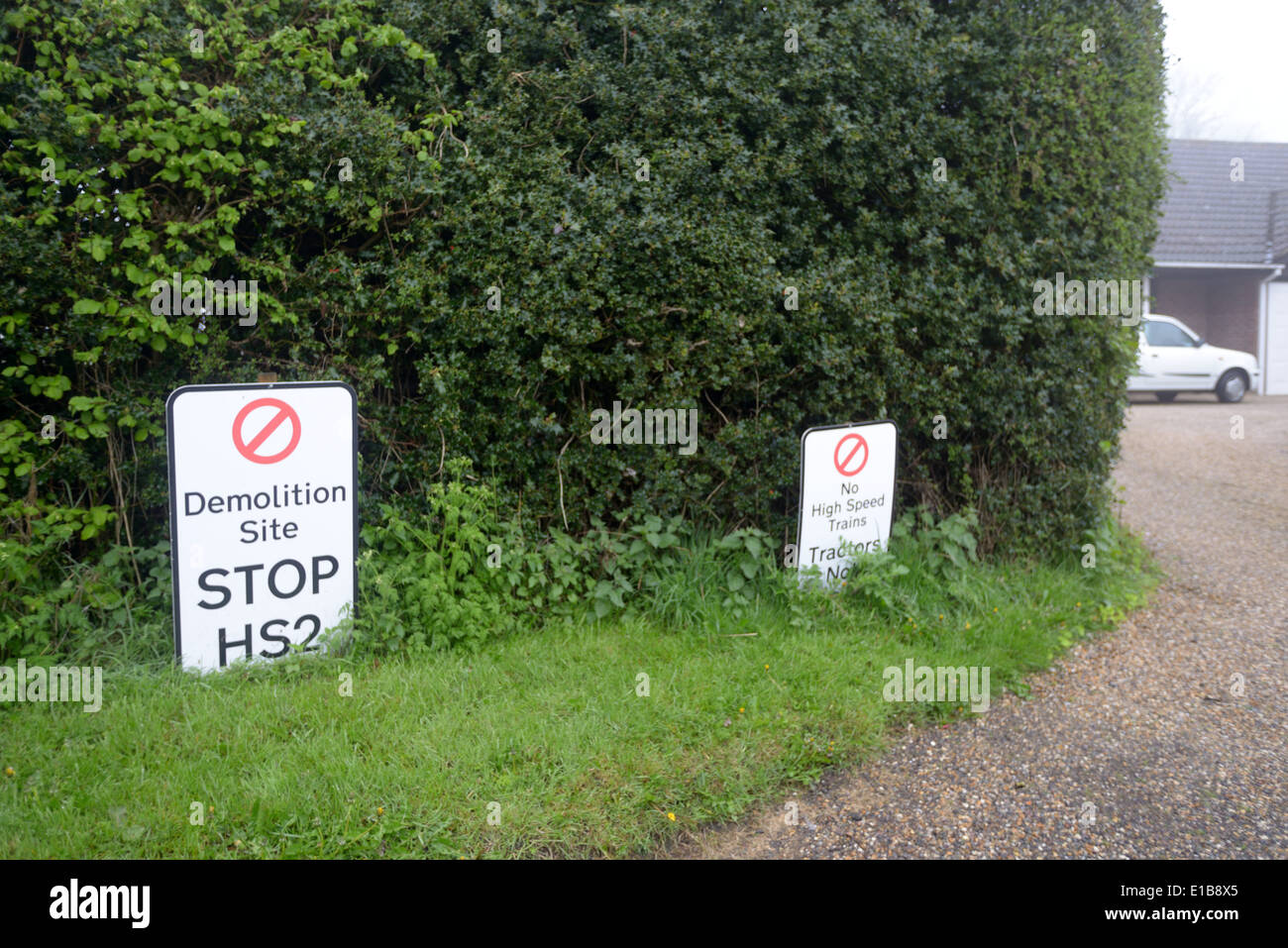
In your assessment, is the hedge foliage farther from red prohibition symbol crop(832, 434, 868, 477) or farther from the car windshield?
the car windshield

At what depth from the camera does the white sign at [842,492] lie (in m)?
5.19

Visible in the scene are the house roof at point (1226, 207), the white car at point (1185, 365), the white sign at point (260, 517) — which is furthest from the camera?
the house roof at point (1226, 207)

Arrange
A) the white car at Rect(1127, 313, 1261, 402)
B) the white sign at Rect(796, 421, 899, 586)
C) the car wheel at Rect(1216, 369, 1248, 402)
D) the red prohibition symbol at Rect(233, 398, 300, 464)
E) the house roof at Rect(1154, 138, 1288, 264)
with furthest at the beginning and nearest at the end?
the house roof at Rect(1154, 138, 1288, 264), the car wheel at Rect(1216, 369, 1248, 402), the white car at Rect(1127, 313, 1261, 402), the white sign at Rect(796, 421, 899, 586), the red prohibition symbol at Rect(233, 398, 300, 464)

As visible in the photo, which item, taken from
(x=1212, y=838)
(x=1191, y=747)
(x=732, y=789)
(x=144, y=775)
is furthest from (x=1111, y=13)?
(x=144, y=775)

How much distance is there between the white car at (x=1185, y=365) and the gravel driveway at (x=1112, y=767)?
1314cm

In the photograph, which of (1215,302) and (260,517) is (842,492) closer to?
(260,517)

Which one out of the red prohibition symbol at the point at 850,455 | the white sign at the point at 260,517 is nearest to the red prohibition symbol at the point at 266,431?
the white sign at the point at 260,517

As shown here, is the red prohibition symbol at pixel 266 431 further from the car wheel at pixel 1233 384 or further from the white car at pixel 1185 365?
the car wheel at pixel 1233 384

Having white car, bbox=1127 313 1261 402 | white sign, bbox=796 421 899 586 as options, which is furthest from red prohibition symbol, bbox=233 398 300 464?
white car, bbox=1127 313 1261 402

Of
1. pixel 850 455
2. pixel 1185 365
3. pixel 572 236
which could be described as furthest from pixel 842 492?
pixel 1185 365

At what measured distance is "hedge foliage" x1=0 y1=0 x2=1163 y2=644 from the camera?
4230mm

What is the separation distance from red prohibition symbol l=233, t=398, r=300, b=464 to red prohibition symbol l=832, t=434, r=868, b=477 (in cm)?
285

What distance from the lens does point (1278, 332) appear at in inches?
818

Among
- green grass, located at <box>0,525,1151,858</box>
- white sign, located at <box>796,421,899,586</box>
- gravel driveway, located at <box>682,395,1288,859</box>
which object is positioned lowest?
gravel driveway, located at <box>682,395,1288,859</box>
